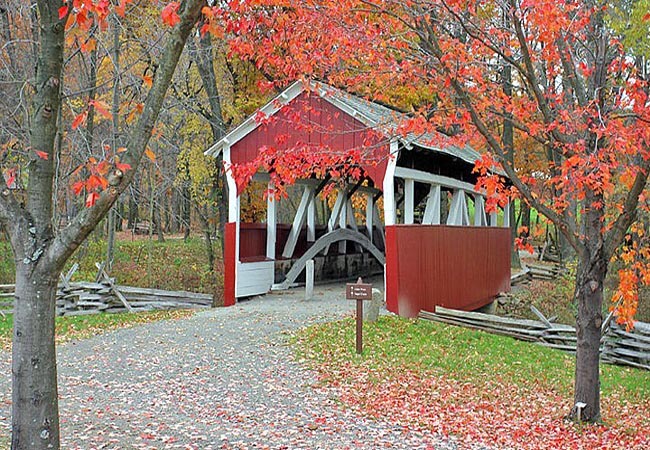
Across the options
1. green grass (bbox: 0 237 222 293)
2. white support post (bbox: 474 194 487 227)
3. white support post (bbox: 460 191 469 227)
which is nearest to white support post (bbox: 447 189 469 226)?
white support post (bbox: 460 191 469 227)

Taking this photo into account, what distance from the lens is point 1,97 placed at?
15.2 metres

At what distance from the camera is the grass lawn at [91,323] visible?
38.8 ft

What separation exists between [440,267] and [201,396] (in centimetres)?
775

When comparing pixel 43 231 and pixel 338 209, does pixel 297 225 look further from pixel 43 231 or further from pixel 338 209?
pixel 43 231

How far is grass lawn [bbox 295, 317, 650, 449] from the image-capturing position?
7043 mm

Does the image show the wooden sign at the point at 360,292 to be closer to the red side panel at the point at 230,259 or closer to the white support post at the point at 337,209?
the red side panel at the point at 230,259

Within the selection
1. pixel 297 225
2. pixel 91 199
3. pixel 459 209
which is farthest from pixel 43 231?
pixel 459 209

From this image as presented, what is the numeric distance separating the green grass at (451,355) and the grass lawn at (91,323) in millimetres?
4009

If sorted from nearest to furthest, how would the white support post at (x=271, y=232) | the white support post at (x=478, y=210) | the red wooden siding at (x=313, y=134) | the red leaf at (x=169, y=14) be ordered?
1. the red leaf at (x=169, y=14)
2. the red wooden siding at (x=313, y=134)
3. the white support post at (x=271, y=232)
4. the white support post at (x=478, y=210)

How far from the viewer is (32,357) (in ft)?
12.3

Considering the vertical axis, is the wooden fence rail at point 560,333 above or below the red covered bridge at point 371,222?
below

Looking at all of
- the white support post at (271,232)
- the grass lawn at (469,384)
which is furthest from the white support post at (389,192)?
the white support post at (271,232)

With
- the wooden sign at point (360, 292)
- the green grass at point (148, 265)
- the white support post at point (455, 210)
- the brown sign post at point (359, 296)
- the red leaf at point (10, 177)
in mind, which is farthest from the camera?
the green grass at point (148, 265)

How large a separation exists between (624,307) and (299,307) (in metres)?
7.64
